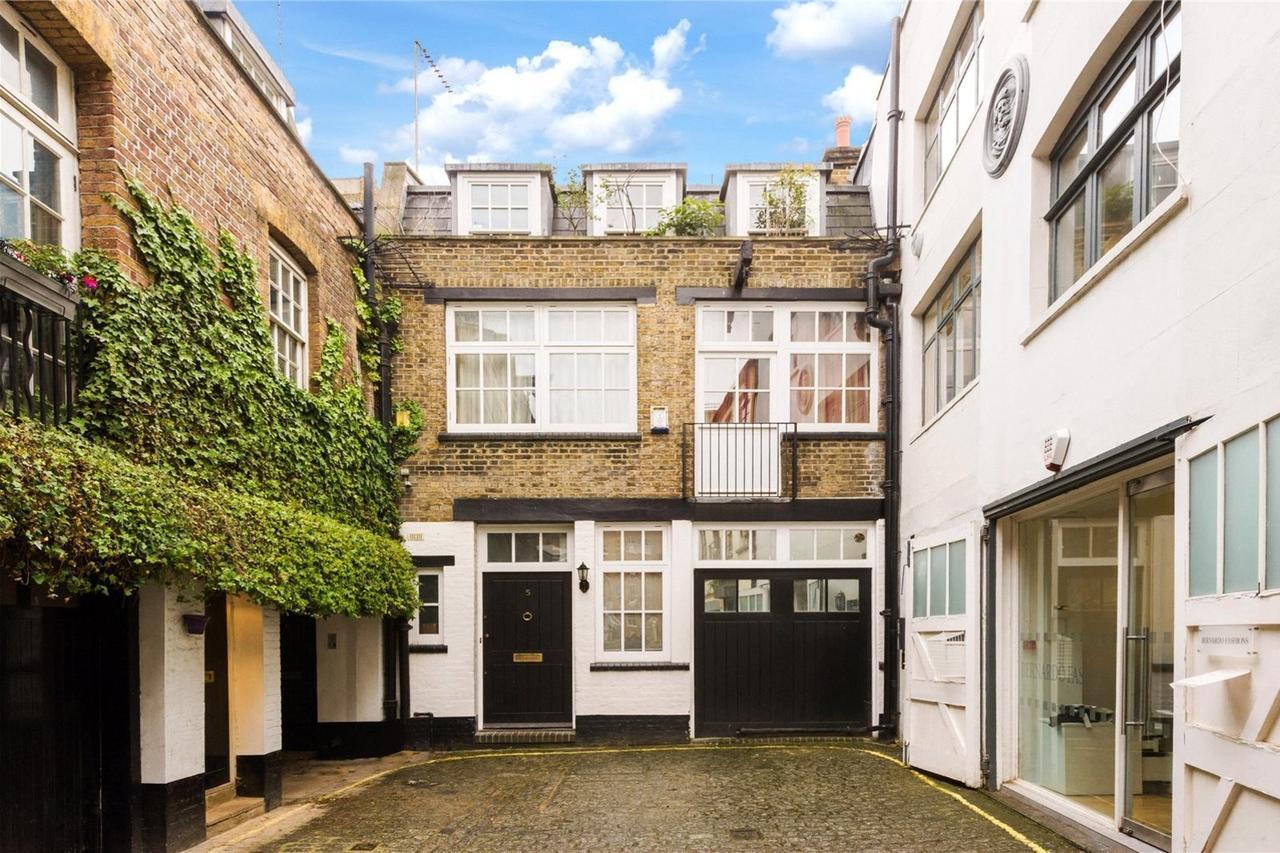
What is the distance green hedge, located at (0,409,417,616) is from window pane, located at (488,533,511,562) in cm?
326

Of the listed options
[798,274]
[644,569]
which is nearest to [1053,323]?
[798,274]

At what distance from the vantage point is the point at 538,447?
35.7 feet

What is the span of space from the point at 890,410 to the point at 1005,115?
429 centimetres

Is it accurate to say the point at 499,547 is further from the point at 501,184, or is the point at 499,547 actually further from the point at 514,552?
the point at 501,184

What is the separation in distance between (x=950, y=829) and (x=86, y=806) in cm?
587

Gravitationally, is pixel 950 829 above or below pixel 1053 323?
below

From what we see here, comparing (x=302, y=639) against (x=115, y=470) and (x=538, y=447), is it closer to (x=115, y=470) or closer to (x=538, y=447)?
(x=538, y=447)

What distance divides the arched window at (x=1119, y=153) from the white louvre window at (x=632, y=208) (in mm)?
6229

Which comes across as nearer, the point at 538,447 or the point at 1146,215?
the point at 1146,215

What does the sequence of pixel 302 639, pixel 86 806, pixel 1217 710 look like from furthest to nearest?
pixel 302 639 → pixel 86 806 → pixel 1217 710

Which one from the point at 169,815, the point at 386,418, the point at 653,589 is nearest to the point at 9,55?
the point at 169,815

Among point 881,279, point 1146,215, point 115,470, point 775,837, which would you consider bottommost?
point 775,837

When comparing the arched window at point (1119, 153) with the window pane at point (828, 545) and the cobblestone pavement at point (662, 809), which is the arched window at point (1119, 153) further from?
the window pane at point (828, 545)

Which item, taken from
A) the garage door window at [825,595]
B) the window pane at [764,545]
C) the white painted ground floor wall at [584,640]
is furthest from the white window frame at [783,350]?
the garage door window at [825,595]
